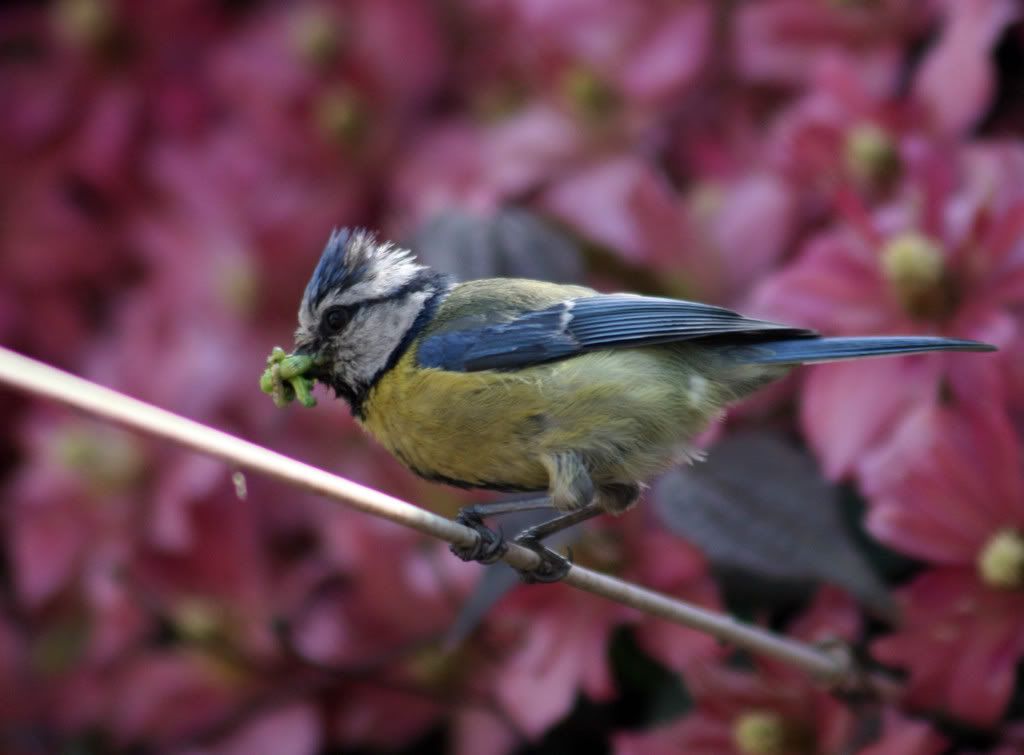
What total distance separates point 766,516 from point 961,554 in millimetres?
158

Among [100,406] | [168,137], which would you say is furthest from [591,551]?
[168,137]

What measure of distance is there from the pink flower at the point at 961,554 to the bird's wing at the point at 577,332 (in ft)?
0.53

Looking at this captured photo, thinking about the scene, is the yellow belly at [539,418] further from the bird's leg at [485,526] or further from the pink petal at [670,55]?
the pink petal at [670,55]

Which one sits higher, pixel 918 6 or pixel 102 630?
pixel 918 6

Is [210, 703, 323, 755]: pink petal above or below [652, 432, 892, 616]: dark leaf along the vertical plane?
below

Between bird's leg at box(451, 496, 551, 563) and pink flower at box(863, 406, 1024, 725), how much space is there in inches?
11.3

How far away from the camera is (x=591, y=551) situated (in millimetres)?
1165

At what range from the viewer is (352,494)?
0.73m

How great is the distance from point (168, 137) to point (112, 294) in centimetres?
23

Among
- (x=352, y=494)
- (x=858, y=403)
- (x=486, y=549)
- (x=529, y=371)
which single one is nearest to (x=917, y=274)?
(x=858, y=403)

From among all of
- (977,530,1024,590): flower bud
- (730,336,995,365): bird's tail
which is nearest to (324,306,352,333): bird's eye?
(730,336,995,365): bird's tail

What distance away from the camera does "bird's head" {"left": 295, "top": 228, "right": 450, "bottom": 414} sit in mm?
1117

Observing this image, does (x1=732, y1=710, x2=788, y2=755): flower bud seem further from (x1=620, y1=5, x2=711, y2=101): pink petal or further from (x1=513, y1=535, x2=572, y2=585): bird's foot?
(x1=620, y1=5, x2=711, y2=101): pink petal

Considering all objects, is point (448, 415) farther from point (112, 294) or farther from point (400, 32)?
point (112, 294)
